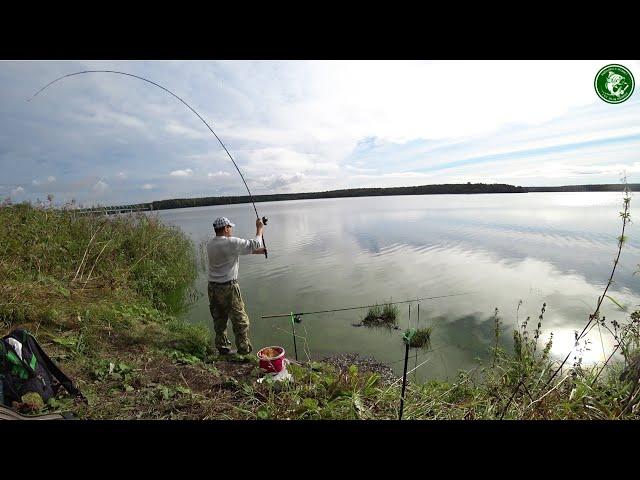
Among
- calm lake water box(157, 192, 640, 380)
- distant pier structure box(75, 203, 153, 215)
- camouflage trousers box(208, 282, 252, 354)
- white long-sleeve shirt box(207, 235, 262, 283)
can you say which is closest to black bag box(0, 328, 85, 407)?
camouflage trousers box(208, 282, 252, 354)

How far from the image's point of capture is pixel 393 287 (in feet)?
31.4

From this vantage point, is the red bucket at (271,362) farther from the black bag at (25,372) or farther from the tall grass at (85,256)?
the tall grass at (85,256)

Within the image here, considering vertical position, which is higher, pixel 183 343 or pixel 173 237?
pixel 173 237

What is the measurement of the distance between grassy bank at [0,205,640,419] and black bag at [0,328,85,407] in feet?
0.49

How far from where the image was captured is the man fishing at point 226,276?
3830mm

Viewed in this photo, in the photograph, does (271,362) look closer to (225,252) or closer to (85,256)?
(225,252)

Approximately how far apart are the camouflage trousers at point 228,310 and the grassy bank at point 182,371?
0.95ft

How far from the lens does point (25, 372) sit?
8.01 feet

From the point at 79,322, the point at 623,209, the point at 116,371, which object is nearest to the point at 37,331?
the point at 79,322

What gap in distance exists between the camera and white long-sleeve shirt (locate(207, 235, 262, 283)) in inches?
150

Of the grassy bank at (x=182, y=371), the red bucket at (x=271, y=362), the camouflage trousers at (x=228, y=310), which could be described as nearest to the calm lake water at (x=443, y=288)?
the grassy bank at (x=182, y=371)

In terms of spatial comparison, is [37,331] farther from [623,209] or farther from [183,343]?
[623,209]

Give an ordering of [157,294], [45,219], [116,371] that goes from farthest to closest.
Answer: [157,294], [45,219], [116,371]
